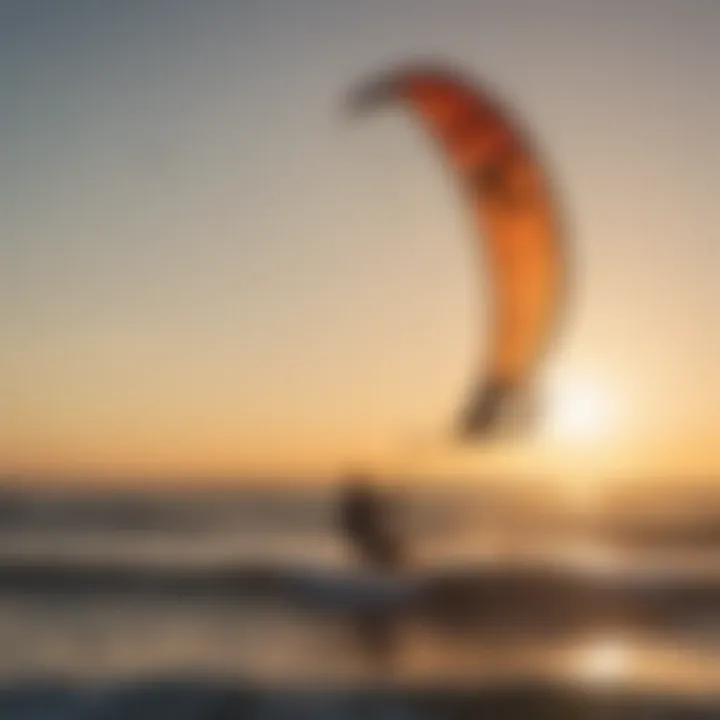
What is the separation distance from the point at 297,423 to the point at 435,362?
0.18m

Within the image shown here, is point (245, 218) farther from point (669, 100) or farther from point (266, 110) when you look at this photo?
point (669, 100)

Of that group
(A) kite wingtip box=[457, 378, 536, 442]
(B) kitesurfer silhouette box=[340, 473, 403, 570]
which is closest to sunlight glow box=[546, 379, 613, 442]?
(A) kite wingtip box=[457, 378, 536, 442]

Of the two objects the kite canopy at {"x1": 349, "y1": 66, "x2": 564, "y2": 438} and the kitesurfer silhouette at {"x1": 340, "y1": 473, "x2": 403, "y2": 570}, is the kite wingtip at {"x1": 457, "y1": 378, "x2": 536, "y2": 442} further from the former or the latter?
the kitesurfer silhouette at {"x1": 340, "y1": 473, "x2": 403, "y2": 570}

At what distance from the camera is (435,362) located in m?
1.37

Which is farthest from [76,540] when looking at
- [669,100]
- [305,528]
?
[669,100]

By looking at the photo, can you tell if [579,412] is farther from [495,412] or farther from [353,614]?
[353,614]

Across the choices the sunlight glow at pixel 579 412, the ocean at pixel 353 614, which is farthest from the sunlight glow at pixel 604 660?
the sunlight glow at pixel 579 412

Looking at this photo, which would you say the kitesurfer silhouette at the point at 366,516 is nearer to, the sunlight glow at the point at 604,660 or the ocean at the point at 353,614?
the ocean at the point at 353,614

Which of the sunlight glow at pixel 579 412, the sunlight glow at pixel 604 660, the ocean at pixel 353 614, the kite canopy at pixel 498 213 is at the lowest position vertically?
the sunlight glow at pixel 604 660

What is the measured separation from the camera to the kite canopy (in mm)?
1353

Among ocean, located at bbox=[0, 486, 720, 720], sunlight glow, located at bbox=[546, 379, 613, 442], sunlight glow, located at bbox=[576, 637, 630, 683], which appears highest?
sunlight glow, located at bbox=[546, 379, 613, 442]

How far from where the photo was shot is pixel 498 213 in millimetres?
1375

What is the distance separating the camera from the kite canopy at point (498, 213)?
1353 mm

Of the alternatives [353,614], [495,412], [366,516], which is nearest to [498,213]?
[495,412]
